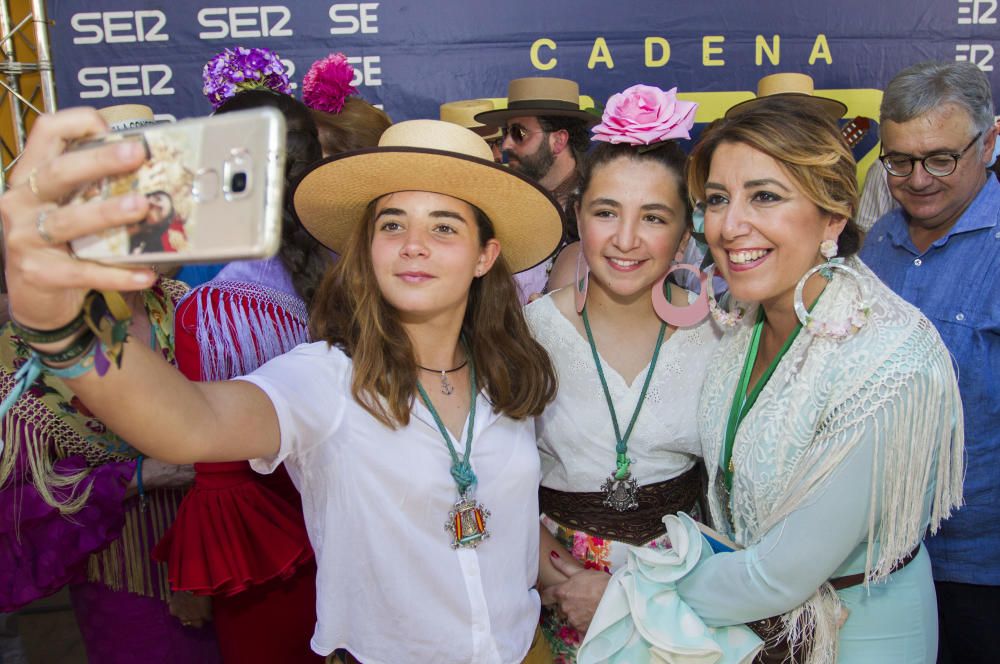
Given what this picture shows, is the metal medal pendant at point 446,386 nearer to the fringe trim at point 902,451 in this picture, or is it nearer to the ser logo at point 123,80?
the fringe trim at point 902,451

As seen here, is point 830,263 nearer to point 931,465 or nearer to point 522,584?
point 931,465

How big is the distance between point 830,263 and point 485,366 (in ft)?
3.02

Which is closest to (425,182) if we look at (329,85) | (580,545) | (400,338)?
(400,338)

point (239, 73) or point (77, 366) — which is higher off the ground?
point (239, 73)

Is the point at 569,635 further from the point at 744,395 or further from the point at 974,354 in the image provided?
the point at 974,354

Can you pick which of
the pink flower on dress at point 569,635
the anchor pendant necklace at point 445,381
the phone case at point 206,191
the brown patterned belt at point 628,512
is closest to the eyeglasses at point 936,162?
the brown patterned belt at point 628,512

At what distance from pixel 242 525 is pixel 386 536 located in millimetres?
606

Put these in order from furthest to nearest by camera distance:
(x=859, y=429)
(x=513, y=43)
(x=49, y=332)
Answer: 1. (x=513, y=43)
2. (x=859, y=429)
3. (x=49, y=332)

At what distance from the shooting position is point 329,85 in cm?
329

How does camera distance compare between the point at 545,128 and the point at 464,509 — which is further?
the point at 545,128

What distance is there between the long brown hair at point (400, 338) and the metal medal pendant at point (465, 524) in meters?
0.24

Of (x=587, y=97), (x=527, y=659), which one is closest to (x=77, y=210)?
(x=527, y=659)

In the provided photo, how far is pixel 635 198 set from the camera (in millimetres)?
2217

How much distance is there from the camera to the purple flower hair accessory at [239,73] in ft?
9.64
